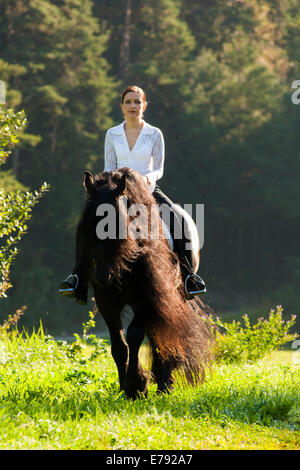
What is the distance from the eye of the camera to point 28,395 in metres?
5.61

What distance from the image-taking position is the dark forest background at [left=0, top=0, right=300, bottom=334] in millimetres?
29750

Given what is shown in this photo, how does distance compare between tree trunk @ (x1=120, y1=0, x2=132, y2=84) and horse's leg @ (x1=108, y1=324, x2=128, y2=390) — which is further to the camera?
tree trunk @ (x1=120, y1=0, x2=132, y2=84)

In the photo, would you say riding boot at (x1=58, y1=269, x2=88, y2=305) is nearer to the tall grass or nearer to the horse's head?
the horse's head

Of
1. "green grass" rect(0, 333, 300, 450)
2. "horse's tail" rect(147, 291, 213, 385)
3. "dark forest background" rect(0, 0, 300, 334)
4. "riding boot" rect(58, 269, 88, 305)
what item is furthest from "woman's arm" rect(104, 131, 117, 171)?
"dark forest background" rect(0, 0, 300, 334)

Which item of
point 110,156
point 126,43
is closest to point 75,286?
point 110,156

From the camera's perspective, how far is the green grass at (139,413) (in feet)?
14.4

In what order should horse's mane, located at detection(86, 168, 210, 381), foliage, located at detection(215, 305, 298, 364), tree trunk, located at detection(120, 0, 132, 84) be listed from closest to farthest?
horse's mane, located at detection(86, 168, 210, 381)
foliage, located at detection(215, 305, 298, 364)
tree trunk, located at detection(120, 0, 132, 84)

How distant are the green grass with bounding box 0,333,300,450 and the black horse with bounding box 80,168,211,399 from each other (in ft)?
0.94

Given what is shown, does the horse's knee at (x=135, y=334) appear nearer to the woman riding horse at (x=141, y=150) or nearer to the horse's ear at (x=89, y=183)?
the woman riding horse at (x=141, y=150)

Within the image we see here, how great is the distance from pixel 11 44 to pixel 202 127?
37.3 feet

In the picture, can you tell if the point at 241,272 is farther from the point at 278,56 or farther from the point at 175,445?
the point at 175,445

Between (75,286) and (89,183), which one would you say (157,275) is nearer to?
(75,286)

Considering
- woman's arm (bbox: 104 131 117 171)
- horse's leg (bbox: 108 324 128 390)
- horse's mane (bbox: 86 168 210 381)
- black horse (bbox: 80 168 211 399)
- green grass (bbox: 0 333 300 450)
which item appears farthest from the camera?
woman's arm (bbox: 104 131 117 171)
